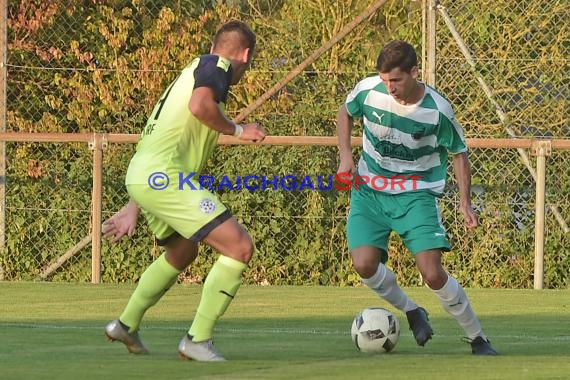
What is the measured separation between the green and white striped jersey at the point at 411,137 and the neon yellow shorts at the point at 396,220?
7cm

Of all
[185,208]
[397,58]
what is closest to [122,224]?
[185,208]

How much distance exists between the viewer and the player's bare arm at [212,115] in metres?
7.07

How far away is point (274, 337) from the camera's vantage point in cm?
873

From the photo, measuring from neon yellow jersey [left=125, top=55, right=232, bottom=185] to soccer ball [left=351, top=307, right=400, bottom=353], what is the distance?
138cm

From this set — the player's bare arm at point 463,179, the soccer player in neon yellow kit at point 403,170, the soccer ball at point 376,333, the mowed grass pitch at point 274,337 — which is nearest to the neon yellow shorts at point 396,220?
the soccer player in neon yellow kit at point 403,170

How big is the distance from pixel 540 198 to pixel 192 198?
704 centimetres

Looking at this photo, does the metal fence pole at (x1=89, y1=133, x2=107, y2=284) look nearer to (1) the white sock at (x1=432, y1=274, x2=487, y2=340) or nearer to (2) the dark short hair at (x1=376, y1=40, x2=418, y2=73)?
(2) the dark short hair at (x1=376, y1=40, x2=418, y2=73)

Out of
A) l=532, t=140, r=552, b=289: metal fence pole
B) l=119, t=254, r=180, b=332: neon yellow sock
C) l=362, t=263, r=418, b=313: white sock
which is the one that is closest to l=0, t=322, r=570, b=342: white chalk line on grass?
l=362, t=263, r=418, b=313: white sock

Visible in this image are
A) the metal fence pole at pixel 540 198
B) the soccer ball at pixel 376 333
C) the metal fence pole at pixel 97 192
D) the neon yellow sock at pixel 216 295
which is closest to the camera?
the neon yellow sock at pixel 216 295

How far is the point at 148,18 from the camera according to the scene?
15.1 meters

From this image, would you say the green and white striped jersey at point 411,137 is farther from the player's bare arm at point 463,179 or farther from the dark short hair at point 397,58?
the dark short hair at point 397,58

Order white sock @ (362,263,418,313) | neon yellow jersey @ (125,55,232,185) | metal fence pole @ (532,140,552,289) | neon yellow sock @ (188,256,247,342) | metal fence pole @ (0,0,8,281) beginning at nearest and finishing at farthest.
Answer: neon yellow sock @ (188,256,247,342)
neon yellow jersey @ (125,55,232,185)
white sock @ (362,263,418,313)
metal fence pole @ (532,140,552,289)
metal fence pole @ (0,0,8,281)

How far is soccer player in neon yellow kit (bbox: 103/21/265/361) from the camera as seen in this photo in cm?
710

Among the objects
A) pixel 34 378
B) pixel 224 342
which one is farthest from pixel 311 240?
pixel 34 378
